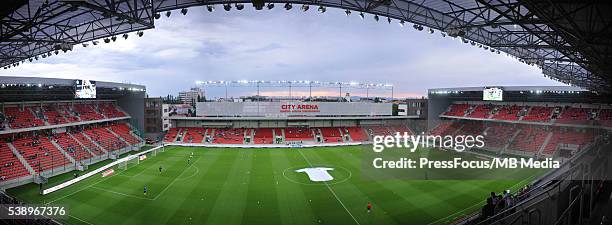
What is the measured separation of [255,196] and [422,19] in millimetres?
16469

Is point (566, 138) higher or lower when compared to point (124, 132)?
higher

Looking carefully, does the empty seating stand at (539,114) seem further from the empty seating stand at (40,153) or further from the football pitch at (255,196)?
the empty seating stand at (40,153)

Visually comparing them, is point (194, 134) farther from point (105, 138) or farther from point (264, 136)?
point (105, 138)

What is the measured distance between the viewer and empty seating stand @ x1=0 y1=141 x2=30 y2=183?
86.1 feet

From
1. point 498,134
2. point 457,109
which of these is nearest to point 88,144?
point 498,134

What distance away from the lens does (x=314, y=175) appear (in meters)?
30.2

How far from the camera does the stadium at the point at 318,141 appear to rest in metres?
11.6

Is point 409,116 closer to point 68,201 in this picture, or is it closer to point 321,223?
point 321,223

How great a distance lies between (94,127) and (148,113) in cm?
1084

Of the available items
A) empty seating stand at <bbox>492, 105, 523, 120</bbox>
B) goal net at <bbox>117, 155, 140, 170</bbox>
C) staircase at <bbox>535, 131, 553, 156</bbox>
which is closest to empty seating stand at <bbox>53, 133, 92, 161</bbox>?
goal net at <bbox>117, 155, 140, 170</bbox>

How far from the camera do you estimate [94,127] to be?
145ft

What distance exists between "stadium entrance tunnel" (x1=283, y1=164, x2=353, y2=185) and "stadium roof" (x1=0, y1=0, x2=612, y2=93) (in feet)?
52.2

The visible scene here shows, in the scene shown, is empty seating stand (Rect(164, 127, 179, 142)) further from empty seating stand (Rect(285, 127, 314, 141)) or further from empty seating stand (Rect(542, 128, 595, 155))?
empty seating stand (Rect(542, 128, 595, 155))

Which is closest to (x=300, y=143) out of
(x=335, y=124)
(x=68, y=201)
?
(x=335, y=124)
